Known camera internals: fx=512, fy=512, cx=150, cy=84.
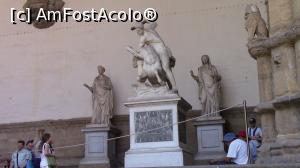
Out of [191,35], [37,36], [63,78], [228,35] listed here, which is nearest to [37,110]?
[63,78]

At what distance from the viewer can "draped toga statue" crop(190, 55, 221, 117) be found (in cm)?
1203

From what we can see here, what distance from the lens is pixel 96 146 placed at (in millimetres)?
12422

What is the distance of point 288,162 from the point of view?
6195 mm

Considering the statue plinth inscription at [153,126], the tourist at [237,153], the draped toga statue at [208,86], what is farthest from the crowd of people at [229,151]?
the draped toga statue at [208,86]

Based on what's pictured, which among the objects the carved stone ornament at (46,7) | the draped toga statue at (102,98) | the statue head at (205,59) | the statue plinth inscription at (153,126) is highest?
the carved stone ornament at (46,7)

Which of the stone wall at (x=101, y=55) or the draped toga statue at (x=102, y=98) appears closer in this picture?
the draped toga statue at (x=102, y=98)

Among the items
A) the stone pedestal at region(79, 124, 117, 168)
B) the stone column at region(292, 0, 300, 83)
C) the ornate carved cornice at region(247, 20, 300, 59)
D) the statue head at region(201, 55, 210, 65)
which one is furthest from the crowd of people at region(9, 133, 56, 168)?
the stone column at region(292, 0, 300, 83)

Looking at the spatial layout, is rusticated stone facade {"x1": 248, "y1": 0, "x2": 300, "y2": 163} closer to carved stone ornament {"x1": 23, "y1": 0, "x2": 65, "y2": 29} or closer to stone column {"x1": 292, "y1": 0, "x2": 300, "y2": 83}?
stone column {"x1": 292, "y1": 0, "x2": 300, "y2": 83}

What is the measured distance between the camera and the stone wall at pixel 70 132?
40.6ft

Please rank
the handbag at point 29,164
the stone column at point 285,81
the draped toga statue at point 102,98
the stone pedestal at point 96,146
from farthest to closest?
the draped toga statue at point 102,98 < the stone pedestal at point 96,146 < the handbag at point 29,164 < the stone column at point 285,81

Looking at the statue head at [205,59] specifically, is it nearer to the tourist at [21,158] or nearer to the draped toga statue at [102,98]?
the draped toga statue at [102,98]

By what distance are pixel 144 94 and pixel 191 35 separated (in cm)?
440

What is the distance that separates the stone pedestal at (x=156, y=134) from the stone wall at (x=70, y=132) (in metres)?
3.17

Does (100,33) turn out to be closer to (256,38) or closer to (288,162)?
(256,38)
